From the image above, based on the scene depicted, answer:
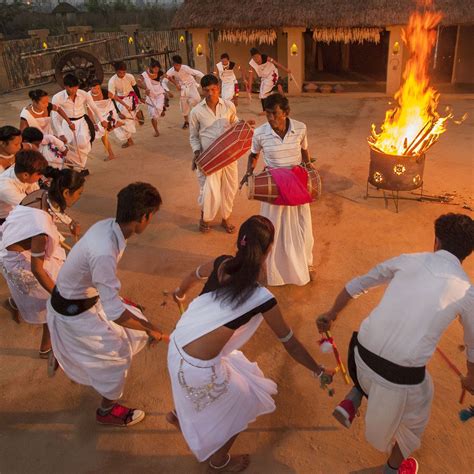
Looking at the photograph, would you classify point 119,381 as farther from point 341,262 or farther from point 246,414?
point 341,262

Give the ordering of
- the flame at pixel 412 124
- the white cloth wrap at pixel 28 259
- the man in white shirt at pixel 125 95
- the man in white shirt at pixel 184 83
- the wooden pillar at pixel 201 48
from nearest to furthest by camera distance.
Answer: the white cloth wrap at pixel 28 259 → the flame at pixel 412 124 → the man in white shirt at pixel 125 95 → the man in white shirt at pixel 184 83 → the wooden pillar at pixel 201 48

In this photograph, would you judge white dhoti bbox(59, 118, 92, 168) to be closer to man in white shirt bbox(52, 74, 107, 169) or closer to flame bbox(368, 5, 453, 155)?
man in white shirt bbox(52, 74, 107, 169)

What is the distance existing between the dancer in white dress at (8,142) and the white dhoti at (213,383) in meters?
3.39

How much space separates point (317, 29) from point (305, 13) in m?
0.63

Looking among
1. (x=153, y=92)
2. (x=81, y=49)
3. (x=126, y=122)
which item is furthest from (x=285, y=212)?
(x=81, y=49)

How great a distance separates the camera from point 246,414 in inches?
114

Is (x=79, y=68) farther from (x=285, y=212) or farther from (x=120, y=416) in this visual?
(x=120, y=416)

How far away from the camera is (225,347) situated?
2.68 meters

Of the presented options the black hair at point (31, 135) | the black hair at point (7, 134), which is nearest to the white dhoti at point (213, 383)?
the black hair at point (7, 134)

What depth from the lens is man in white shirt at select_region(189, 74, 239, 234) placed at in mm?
5938

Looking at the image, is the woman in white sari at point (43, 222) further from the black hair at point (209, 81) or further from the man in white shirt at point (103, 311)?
the black hair at point (209, 81)

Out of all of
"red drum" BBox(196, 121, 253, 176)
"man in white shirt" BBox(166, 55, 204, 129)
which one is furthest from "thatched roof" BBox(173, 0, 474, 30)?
"red drum" BBox(196, 121, 253, 176)

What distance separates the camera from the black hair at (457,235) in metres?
2.42

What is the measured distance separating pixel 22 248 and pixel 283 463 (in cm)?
256
